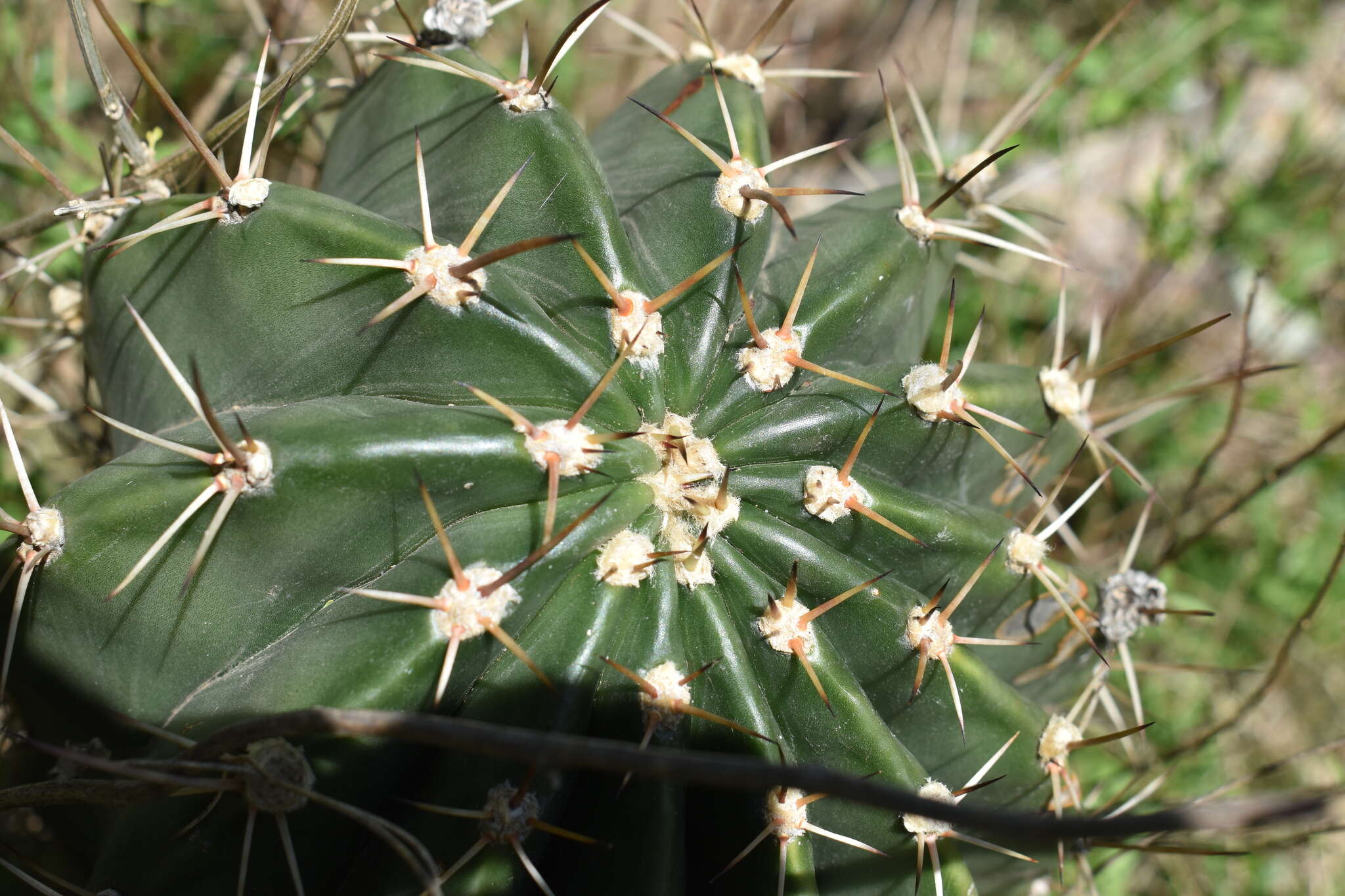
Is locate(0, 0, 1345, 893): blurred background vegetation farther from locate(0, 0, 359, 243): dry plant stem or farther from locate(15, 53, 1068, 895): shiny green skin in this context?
locate(15, 53, 1068, 895): shiny green skin

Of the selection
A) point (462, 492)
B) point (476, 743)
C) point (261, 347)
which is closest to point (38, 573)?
point (261, 347)

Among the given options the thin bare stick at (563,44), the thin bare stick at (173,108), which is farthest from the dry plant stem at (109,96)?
the thin bare stick at (563,44)

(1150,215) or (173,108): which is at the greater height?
(1150,215)

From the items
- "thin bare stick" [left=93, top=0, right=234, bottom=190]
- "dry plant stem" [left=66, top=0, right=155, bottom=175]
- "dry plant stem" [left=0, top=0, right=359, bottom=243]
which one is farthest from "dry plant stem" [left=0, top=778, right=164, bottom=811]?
"dry plant stem" [left=66, top=0, right=155, bottom=175]

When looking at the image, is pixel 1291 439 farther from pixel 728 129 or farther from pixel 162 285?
pixel 162 285

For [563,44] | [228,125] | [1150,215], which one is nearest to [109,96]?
[228,125]

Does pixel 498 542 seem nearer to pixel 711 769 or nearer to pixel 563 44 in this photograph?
pixel 711 769
